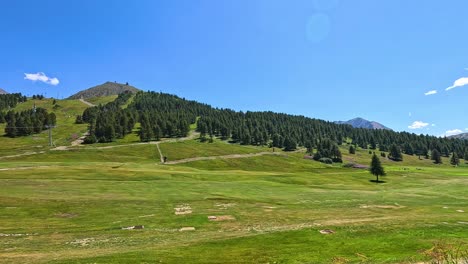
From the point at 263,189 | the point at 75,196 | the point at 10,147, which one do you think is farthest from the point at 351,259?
the point at 10,147

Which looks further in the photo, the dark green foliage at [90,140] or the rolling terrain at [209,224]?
the dark green foliage at [90,140]

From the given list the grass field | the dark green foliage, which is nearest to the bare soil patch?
the grass field

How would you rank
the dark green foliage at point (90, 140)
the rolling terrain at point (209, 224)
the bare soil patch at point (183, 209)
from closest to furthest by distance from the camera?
the rolling terrain at point (209, 224) < the bare soil patch at point (183, 209) < the dark green foliage at point (90, 140)

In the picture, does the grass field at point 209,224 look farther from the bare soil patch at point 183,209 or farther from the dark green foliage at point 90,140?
the dark green foliage at point 90,140

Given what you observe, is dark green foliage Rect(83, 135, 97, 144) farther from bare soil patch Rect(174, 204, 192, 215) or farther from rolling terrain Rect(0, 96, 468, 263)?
bare soil patch Rect(174, 204, 192, 215)

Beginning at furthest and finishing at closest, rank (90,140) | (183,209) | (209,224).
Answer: (90,140) → (183,209) → (209,224)

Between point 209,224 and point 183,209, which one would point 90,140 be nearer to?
point 183,209

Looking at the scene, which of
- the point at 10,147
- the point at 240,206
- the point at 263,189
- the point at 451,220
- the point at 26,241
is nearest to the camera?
the point at 26,241

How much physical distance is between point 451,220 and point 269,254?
29250mm

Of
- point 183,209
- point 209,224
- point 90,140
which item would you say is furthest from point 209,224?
point 90,140

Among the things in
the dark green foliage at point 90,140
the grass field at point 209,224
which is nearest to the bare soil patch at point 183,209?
the grass field at point 209,224

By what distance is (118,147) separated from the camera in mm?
184875

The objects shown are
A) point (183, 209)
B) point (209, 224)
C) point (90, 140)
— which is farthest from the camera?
point (90, 140)

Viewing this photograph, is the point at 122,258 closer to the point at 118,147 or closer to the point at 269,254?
the point at 269,254
